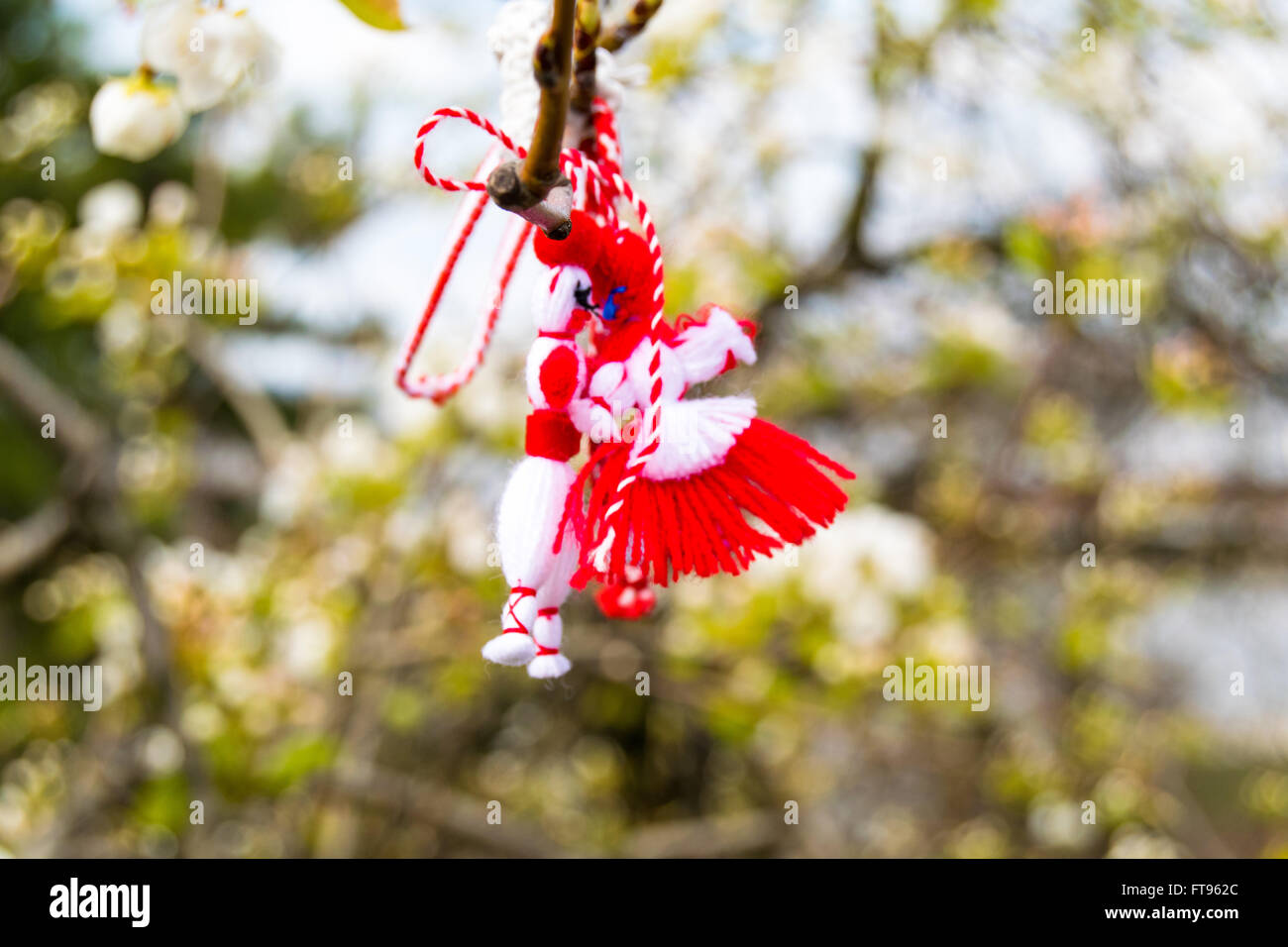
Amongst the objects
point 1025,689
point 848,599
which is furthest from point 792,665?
point 1025,689

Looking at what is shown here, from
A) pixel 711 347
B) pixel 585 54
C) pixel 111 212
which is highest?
pixel 111 212

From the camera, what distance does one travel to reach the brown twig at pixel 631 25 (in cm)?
46

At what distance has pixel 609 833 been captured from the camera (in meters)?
2.38

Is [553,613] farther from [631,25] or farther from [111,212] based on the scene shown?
[111,212]

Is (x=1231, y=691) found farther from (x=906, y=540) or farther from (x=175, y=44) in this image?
(x=175, y=44)

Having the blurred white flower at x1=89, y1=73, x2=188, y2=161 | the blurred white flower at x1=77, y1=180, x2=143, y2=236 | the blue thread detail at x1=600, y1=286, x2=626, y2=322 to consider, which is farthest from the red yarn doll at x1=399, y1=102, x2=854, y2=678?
the blurred white flower at x1=77, y1=180, x2=143, y2=236

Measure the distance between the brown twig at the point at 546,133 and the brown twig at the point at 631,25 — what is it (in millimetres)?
140

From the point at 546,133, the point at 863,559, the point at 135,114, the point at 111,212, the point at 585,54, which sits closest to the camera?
the point at 546,133

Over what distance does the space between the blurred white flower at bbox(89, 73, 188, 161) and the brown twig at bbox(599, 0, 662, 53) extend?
0.88 ft

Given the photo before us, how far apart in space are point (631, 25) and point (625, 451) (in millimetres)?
205

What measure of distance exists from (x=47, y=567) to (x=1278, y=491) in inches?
192

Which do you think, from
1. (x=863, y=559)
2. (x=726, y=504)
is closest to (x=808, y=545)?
(x=863, y=559)

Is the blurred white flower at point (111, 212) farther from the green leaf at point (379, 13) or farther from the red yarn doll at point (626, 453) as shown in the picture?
the red yarn doll at point (626, 453)

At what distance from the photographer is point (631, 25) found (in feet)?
1.54
